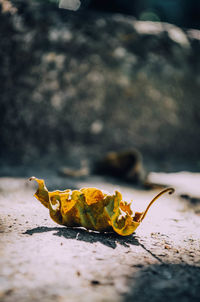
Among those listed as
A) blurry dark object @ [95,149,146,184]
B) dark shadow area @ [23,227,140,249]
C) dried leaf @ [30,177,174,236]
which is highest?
dried leaf @ [30,177,174,236]

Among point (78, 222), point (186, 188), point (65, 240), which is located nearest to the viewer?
point (65, 240)

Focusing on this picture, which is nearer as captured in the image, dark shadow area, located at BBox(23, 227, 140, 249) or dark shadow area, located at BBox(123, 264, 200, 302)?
dark shadow area, located at BBox(123, 264, 200, 302)

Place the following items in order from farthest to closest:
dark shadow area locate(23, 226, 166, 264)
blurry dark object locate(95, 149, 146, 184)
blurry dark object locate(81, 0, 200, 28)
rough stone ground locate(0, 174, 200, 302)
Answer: blurry dark object locate(81, 0, 200, 28)
blurry dark object locate(95, 149, 146, 184)
dark shadow area locate(23, 226, 166, 264)
rough stone ground locate(0, 174, 200, 302)

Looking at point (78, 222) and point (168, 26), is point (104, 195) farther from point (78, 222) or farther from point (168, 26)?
point (168, 26)

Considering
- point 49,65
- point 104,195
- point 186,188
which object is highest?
point 49,65

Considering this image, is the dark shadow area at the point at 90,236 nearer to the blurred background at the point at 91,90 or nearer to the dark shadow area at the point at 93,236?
the dark shadow area at the point at 93,236

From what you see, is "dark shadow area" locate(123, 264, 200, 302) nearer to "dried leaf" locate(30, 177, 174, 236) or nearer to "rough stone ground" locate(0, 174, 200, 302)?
"rough stone ground" locate(0, 174, 200, 302)

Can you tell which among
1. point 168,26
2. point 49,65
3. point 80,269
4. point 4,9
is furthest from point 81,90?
point 80,269

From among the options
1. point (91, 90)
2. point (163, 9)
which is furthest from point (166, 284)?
point (163, 9)

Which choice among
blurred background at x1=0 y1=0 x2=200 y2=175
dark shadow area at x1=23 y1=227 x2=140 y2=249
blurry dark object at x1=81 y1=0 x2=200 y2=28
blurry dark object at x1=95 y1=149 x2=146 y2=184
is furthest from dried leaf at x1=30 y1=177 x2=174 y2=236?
blurry dark object at x1=81 y1=0 x2=200 y2=28
